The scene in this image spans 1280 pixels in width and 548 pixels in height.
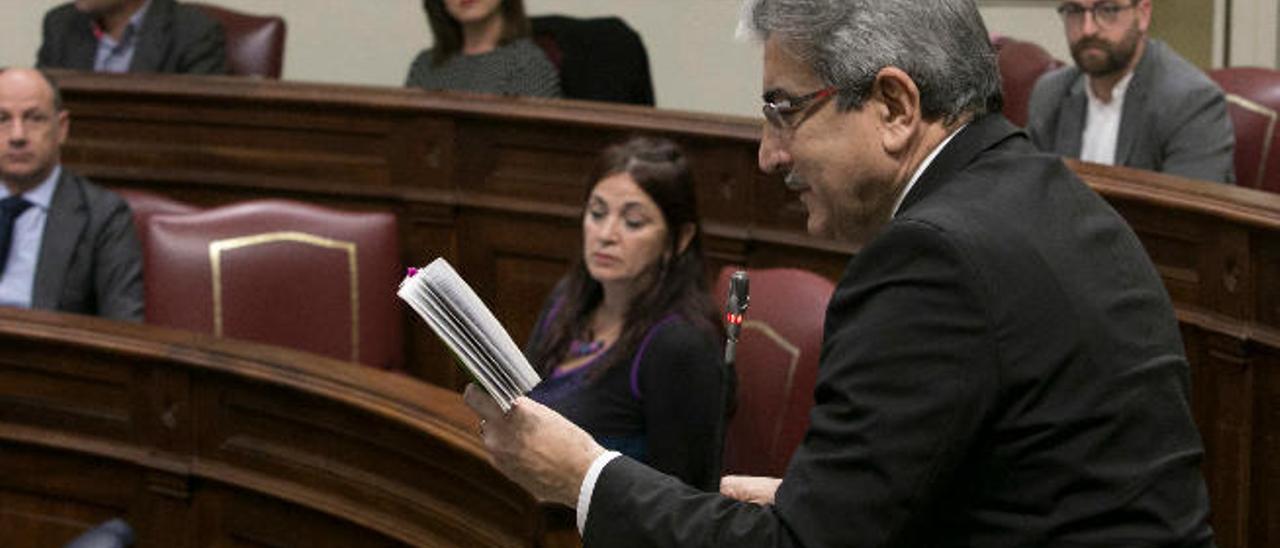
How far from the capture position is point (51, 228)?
362 cm

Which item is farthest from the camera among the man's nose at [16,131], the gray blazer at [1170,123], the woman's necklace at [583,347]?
the man's nose at [16,131]

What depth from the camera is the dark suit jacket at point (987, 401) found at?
124 centimetres

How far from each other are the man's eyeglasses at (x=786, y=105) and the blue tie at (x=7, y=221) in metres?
2.55

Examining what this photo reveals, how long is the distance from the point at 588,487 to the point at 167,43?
3.50m

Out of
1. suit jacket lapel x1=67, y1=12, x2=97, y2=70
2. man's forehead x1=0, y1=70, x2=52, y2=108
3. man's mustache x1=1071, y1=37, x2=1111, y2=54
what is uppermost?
man's mustache x1=1071, y1=37, x2=1111, y2=54

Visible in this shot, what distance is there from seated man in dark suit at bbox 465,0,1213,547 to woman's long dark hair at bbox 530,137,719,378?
1.40 m

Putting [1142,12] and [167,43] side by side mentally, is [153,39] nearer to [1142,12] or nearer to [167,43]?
[167,43]

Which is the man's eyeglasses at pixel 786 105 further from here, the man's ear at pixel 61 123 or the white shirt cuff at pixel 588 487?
the man's ear at pixel 61 123

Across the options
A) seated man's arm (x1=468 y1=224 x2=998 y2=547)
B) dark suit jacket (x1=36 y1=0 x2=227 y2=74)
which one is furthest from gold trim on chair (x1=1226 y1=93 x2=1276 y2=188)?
seated man's arm (x1=468 y1=224 x2=998 y2=547)

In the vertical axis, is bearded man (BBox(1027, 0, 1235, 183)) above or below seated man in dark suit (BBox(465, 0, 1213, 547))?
below

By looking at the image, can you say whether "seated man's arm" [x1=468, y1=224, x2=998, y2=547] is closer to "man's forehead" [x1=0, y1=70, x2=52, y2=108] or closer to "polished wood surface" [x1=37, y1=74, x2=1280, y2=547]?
"polished wood surface" [x1=37, y1=74, x2=1280, y2=547]

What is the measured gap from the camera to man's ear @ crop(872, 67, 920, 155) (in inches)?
51.9

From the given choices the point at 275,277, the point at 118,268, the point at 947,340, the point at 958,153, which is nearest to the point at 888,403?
the point at 947,340

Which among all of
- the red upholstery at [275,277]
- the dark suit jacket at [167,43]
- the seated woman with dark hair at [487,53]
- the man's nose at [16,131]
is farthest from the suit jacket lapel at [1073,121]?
the dark suit jacket at [167,43]
